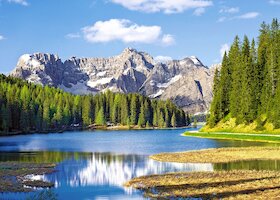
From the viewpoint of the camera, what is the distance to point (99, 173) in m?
44.9

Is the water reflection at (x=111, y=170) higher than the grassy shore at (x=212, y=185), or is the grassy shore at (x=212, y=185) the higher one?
the grassy shore at (x=212, y=185)

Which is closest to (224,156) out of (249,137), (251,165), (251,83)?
(251,165)

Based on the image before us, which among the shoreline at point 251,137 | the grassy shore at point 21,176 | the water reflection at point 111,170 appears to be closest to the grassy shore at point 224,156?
the water reflection at point 111,170

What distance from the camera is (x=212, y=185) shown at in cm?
3394

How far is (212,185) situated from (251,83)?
275ft

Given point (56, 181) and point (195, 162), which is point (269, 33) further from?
point (56, 181)

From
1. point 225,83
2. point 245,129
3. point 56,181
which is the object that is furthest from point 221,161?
point 225,83

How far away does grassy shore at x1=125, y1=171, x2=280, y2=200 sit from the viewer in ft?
98.2

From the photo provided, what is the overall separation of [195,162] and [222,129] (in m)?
70.7

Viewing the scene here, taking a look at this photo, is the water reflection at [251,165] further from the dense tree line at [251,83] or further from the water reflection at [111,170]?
the dense tree line at [251,83]

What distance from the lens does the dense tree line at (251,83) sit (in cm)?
10556

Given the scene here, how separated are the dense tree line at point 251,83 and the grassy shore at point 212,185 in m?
59.6

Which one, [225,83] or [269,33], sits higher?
[269,33]

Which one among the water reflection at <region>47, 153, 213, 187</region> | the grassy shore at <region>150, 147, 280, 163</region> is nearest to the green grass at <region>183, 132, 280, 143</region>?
the grassy shore at <region>150, 147, 280, 163</region>
